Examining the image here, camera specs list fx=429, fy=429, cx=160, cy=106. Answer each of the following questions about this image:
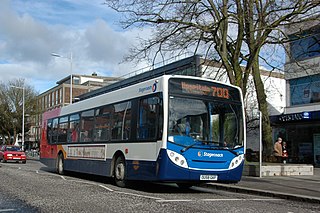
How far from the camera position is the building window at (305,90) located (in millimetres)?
29547

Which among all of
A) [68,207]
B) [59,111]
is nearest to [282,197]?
[68,207]

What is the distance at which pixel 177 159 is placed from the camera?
431 inches

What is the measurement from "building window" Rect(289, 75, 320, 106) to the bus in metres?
18.5

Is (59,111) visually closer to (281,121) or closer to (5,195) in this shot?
(5,195)

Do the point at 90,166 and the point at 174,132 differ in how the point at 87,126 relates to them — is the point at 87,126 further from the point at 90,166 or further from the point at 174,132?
the point at 174,132

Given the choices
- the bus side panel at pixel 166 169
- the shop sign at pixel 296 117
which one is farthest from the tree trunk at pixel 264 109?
the bus side panel at pixel 166 169

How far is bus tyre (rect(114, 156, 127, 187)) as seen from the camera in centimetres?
1306

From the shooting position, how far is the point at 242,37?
19.5m

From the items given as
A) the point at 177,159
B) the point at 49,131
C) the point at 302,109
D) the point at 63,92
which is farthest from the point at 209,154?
the point at 63,92

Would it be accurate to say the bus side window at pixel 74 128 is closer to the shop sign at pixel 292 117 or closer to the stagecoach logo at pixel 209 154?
the stagecoach logo at pixel 209 154

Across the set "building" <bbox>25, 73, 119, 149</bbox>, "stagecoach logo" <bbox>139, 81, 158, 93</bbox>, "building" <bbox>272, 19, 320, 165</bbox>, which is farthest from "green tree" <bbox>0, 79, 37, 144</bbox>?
"stagecoach logo" <bbox>139, 81, 158, 93</bbox>

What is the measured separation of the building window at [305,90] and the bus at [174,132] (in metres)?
18.5

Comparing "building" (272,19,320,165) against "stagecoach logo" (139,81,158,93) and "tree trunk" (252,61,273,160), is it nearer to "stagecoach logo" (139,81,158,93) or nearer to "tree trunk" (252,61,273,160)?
"tree trunk" (252,61,273,160)

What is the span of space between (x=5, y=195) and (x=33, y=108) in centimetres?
5326
